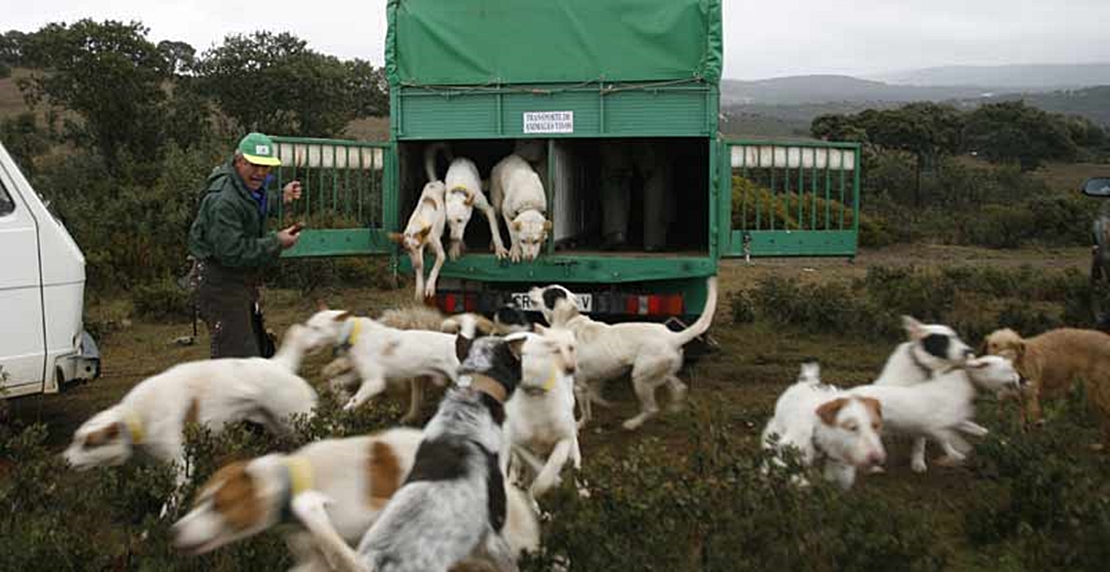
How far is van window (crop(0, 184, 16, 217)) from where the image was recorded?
6.94m

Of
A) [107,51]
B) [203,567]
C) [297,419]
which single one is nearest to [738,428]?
[297,419]

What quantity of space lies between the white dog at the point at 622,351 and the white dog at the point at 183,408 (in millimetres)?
2197

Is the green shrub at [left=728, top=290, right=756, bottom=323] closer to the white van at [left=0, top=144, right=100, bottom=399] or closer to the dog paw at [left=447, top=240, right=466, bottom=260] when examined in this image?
the dog paw at [left=447, top=240, right=466, bottom=260]

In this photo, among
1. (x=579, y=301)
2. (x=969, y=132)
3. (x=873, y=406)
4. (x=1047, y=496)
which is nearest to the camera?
(x=1047, y=496)

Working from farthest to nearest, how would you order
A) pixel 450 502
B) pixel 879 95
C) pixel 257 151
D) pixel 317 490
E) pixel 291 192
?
1. pixel 879 95
2. pixel 291 192
3. pixel 257 151
4. pixel 317 490
5. pixel 450 502

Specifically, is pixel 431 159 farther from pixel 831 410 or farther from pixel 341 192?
pixel 831 410

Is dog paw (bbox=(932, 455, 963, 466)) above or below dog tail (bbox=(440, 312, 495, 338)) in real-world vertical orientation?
below

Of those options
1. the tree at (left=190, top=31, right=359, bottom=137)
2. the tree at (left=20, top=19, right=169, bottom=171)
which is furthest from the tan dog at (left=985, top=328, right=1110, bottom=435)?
the tree at (left=190, top=31, right=359, bottom=137)

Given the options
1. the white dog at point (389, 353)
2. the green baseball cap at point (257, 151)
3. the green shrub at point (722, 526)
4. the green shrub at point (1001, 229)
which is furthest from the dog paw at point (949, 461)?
the green shrub at point (1001, 229)

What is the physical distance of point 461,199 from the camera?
8.48 metres

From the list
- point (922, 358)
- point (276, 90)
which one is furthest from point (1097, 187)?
point (276, 90)

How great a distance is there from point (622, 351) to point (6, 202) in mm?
3961

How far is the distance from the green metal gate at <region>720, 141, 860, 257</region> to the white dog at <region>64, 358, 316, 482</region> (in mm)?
3686

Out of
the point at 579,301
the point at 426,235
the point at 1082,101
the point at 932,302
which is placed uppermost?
the point at 1082,101
